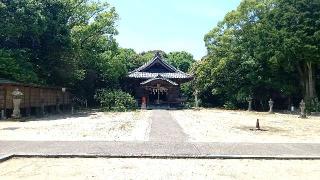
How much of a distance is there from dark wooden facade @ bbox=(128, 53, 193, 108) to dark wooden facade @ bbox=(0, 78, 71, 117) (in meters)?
11.9

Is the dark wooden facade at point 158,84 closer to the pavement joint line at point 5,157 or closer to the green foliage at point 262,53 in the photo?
the green foliage at point 262,53

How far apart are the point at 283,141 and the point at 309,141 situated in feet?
3.21

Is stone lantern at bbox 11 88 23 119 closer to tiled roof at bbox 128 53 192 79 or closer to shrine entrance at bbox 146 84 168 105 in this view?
shrine entrance at bbox 146 84 168 105

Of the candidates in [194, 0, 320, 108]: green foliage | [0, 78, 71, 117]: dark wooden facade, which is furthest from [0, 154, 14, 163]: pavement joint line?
[194, 0, 320, 108]: green foliage

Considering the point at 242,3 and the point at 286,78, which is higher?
the point at 242,3

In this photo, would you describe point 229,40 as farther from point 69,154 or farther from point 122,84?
point 69,154

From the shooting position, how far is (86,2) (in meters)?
45.0

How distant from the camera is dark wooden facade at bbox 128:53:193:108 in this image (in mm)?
48250

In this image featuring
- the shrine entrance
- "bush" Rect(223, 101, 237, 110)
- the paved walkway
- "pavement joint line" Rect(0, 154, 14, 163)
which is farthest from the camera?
the shrine entrance

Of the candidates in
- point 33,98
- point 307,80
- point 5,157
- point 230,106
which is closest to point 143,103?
point 230,106
